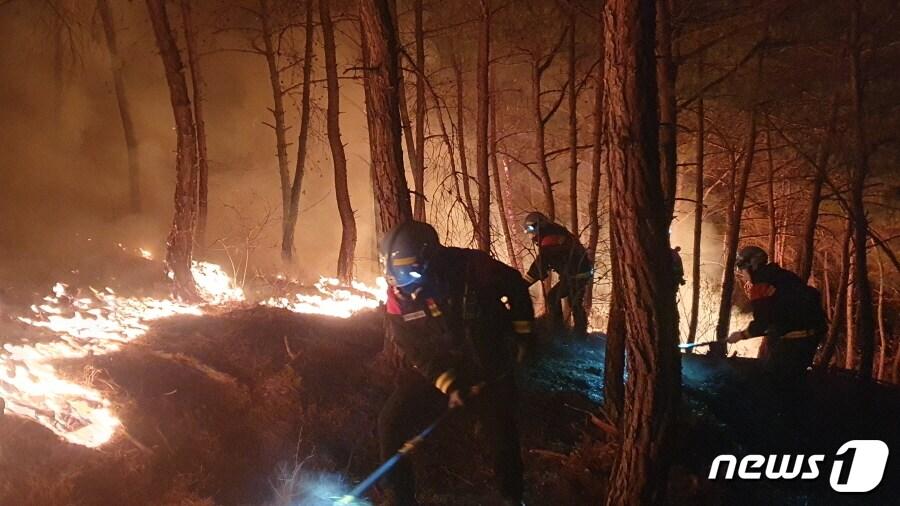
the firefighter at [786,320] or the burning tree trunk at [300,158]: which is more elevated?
the burning tree trunk at [300,158]

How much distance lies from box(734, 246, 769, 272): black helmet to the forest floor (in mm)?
1469

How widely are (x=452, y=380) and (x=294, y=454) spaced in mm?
1686

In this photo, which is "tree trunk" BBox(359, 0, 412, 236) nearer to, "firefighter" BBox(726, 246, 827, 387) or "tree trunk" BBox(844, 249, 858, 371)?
"firefighter" BBox(726, 246, 827, 387)

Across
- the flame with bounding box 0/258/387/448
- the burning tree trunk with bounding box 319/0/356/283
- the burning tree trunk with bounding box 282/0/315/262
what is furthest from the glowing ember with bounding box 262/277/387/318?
the burning tree trunk with bounding box 282/0/315/262

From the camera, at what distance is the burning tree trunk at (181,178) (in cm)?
880

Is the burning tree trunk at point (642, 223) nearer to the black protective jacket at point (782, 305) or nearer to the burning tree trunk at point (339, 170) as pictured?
the black protective jacket at point (782, 305)

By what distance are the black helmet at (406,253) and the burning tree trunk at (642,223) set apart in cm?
120

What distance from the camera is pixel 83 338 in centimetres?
610

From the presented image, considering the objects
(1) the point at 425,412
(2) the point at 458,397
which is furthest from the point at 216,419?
(2) the point at 458,397

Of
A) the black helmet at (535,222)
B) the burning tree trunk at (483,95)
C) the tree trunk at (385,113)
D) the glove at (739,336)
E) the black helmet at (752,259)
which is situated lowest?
the glove at (739,336)

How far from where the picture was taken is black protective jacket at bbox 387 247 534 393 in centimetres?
409

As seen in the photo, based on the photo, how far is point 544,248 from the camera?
316 inches

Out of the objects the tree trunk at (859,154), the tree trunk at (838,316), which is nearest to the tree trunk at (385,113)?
the tree trunk at (859,154)

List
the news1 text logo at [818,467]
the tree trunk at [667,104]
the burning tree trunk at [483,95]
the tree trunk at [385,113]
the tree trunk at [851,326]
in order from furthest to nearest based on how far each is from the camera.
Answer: the tree trunk at [851,326], the burning tree trunk at [483,95], the tree trunk at [385,113], the tree trunk at [667,104], the news1 text logo at [818,467]
